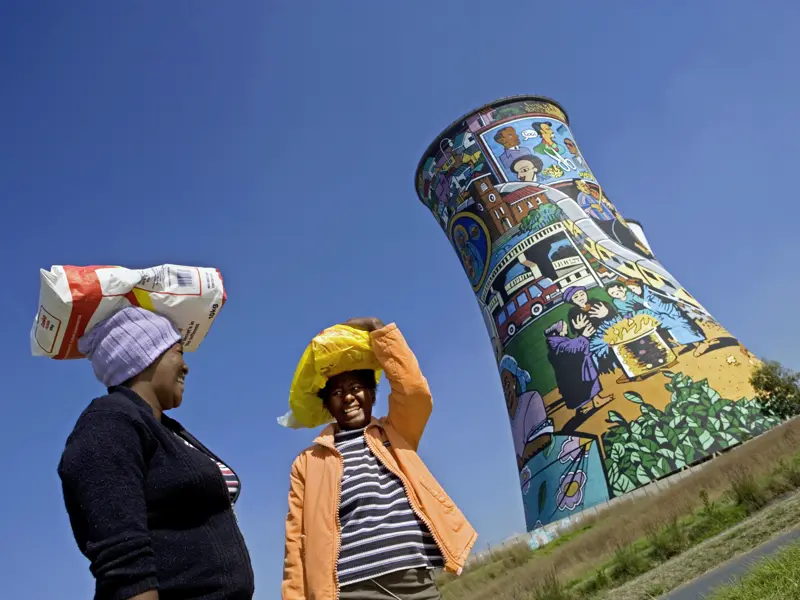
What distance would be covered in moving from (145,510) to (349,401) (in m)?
1.08

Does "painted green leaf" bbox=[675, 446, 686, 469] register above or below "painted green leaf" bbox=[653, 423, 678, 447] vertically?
below

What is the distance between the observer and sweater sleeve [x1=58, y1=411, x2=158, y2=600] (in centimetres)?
98

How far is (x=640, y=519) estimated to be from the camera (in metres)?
6.91

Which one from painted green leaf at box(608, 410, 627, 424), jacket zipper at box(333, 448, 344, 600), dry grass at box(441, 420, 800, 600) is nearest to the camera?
jacket zipper at box(333, 448, 344, 600)

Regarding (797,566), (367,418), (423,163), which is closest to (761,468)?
(797,566)

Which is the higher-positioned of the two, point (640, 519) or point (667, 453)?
point (667, 453)

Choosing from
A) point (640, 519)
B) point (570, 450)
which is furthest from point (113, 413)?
point (570, 450)

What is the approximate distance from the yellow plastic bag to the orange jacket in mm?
56

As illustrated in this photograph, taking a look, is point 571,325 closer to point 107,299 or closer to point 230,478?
point 230,478

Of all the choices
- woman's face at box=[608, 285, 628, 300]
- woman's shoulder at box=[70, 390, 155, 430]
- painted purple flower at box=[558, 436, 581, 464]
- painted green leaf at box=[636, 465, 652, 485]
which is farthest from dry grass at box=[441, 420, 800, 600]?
woman's shoulder at box=[70, 390, 155, 430]

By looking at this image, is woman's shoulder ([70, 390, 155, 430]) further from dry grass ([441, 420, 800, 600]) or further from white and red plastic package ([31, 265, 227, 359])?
dry grass ([441, 420, 800, 600])

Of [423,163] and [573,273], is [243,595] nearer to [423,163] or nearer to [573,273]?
[573,273]

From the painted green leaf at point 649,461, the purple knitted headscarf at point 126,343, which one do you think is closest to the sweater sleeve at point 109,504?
the purple knitted headscarf at point 126,343

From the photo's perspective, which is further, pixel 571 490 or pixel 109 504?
pixel 571 490
